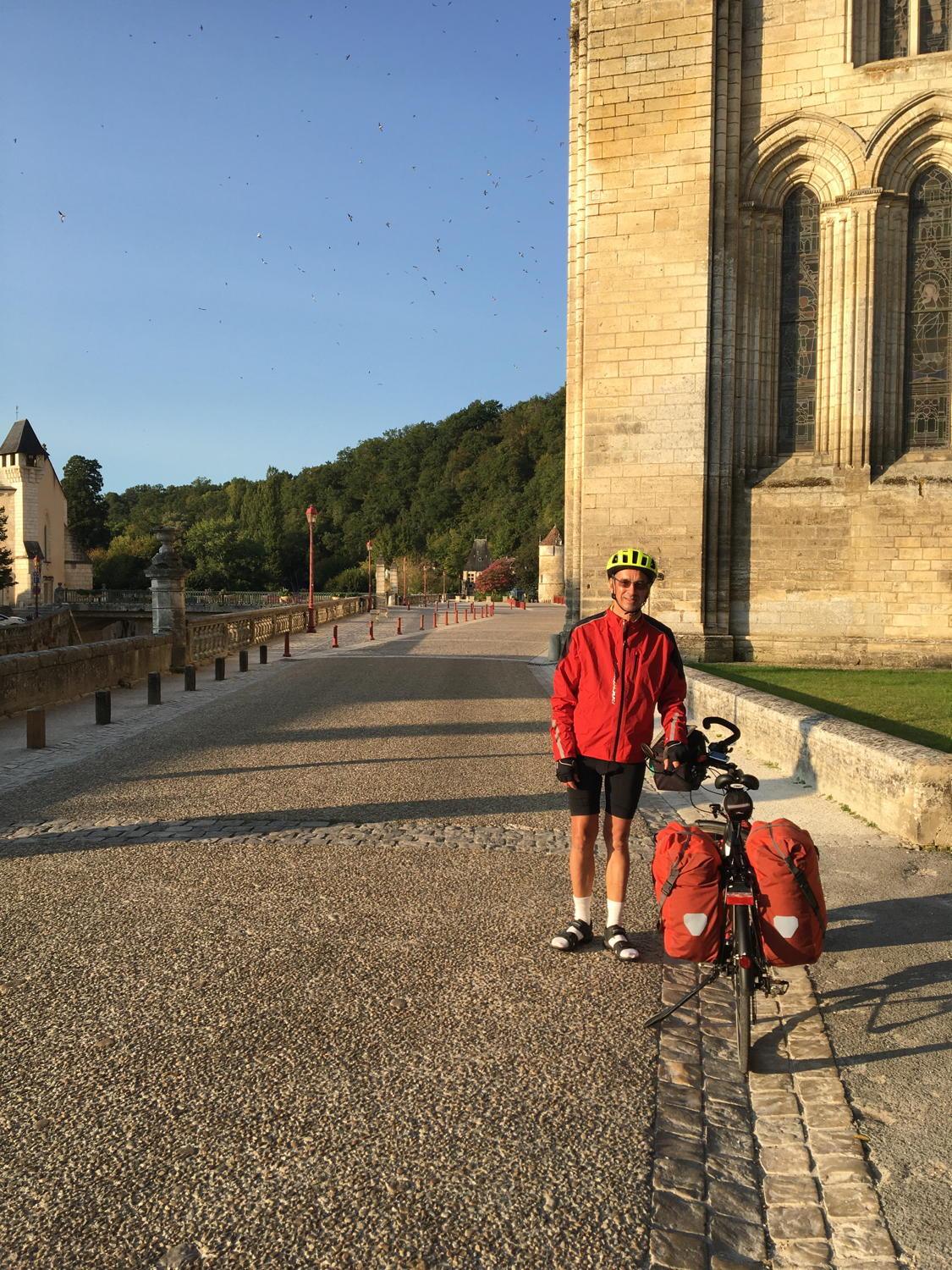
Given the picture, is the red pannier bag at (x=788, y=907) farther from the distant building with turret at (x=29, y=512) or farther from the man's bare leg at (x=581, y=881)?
the distant building with turret at (x=29, y=512)

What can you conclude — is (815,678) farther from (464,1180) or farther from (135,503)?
(135,503)

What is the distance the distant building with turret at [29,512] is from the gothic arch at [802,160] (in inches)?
2699

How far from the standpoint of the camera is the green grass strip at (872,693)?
8.93m

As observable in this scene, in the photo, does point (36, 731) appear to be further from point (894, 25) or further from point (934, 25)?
point (934, 25)

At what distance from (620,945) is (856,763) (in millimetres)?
3277

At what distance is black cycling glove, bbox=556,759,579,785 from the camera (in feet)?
13.6

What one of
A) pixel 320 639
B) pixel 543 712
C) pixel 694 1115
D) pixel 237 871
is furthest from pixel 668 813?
pixel 320 639

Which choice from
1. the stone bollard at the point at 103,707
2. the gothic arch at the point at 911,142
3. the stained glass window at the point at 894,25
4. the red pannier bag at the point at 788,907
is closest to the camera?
the red pannier bag at the point at 788,907

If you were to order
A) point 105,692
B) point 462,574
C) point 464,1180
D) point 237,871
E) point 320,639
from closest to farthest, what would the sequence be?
point 464,1180
point 237,871
point 105,692
point 320,639
point 462,574

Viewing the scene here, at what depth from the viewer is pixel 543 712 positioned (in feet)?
42.6

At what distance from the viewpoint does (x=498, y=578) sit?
10481cm

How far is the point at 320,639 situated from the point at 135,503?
517 feet

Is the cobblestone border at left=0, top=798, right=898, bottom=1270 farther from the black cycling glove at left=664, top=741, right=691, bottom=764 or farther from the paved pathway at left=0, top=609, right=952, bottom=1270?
the black cycling glove at left=664, top=741, right=691, bottom=764

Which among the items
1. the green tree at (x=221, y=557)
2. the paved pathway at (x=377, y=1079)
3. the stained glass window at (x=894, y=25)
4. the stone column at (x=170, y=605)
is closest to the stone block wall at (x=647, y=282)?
the stained glass window at (x=894, y=25)
